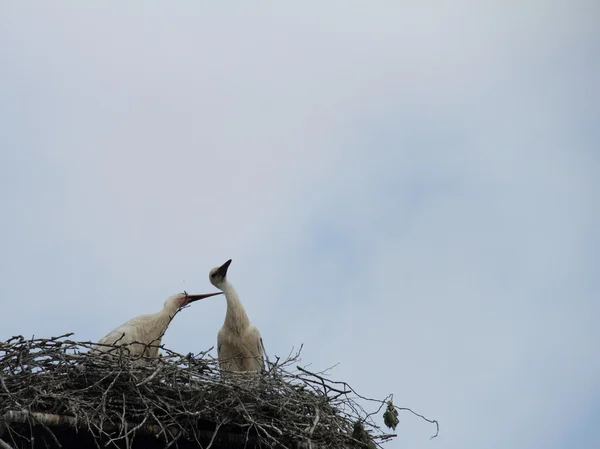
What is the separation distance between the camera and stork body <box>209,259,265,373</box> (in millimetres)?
7504

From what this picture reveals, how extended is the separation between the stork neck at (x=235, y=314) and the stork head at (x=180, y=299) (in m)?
0.25

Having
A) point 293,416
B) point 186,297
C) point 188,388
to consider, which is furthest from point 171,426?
point 186,297

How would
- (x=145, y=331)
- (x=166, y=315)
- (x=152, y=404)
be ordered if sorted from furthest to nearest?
(x=166, y=315), (x=145, y=331), (x=152, y=404)

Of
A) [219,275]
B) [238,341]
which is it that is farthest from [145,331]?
[219,275]

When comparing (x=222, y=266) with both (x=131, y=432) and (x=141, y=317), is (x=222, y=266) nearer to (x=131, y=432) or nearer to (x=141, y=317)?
(x=141, y=317)

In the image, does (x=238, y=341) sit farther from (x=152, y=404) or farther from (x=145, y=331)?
(x=152, y=404)

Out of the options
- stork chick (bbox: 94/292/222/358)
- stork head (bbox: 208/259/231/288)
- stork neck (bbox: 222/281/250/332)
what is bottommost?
stork chick (bbox: 94/292/222/358)

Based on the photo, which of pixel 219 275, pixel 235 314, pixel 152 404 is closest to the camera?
pixel 152 404

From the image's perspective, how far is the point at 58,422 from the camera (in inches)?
201

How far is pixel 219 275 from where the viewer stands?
26.5 ft

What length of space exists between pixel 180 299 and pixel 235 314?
49cm

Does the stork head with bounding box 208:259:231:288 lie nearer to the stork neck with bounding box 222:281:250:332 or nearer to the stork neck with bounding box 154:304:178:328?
the stork neck with bounding box 222:281:250:332

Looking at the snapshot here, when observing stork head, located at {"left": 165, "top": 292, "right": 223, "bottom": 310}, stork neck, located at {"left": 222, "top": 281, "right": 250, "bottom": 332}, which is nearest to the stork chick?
stork head, located at {"left": 165, "top": 292, "right": 223, "bottom": 310}

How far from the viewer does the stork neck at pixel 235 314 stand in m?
7.71
